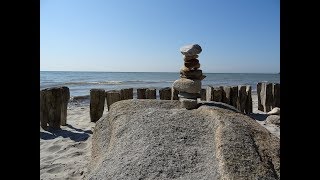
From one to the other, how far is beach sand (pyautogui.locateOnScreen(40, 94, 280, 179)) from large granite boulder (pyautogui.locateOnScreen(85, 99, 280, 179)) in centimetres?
46

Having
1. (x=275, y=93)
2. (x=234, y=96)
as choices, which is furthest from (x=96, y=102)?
(x=275, y=93)

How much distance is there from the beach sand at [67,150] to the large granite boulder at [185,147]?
0.46 metres

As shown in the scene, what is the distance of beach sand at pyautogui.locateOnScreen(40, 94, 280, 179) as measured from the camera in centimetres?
509

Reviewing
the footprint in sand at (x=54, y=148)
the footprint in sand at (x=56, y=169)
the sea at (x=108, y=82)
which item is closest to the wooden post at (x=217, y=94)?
the footprint in sand at (x=54, y=148)

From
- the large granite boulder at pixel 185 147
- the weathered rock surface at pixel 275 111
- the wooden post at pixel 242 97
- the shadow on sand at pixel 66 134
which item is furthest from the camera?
the wooden post at pixel 242 97

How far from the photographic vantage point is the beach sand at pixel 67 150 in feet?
16.7

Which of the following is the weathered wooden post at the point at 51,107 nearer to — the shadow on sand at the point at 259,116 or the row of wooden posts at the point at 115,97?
the row of wooden posts at the point at 115,97

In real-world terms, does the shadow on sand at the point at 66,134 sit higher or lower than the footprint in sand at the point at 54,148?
higher

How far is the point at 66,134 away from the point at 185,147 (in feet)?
15.0

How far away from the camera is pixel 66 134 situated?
781 cm
